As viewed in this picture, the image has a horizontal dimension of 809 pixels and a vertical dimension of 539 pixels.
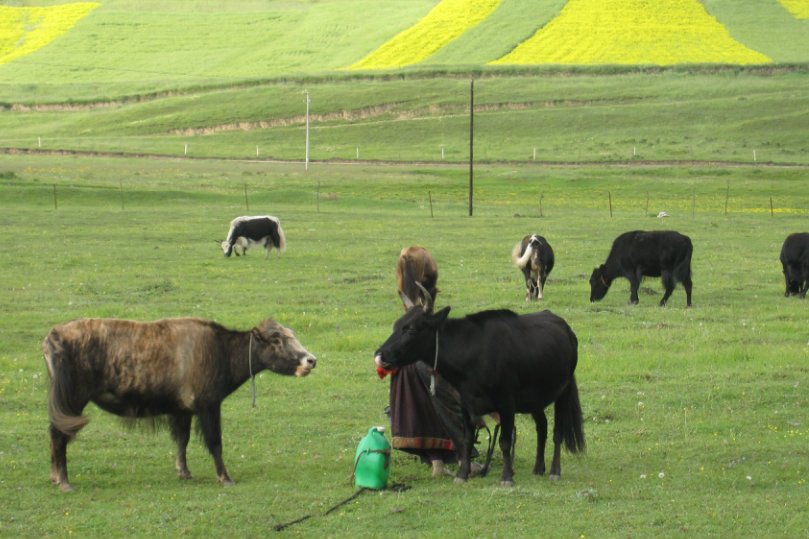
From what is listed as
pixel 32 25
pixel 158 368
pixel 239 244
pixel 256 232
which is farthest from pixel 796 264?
pixel 32 25

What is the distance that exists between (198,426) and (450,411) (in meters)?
2.48

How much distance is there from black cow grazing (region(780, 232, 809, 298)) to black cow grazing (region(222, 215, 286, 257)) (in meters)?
14.1

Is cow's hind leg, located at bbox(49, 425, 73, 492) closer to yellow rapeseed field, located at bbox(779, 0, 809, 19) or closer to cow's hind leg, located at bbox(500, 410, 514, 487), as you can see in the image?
cow's hind leg, located at bbox(500, 410, 514, 487)

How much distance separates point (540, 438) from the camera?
12156mm

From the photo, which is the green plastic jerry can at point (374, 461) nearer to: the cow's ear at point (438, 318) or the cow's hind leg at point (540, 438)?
the cow's ear at point (438, 318)

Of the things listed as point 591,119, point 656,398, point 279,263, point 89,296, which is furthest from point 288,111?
point 656,398

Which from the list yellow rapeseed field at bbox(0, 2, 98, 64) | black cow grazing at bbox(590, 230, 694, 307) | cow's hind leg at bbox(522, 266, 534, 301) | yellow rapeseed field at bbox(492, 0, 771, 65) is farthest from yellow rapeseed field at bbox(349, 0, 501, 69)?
cow's hind leg at bbox(522, 266, 534, 301)

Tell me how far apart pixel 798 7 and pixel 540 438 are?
398 feet

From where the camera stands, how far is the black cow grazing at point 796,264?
1005 inches

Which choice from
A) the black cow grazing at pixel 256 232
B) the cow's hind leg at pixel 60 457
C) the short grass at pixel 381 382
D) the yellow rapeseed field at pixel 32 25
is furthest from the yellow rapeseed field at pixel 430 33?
the cow's hind leg at pixel 60 457

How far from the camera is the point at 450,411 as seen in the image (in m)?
12.0

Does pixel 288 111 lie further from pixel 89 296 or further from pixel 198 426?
pixel 198 426

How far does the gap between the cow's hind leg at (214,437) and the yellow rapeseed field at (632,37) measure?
101137 mm

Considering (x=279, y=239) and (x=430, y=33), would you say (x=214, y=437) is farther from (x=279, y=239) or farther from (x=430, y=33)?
(x=430, y=33)
